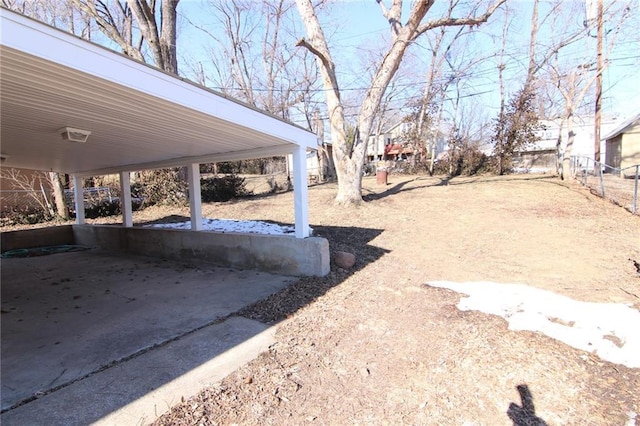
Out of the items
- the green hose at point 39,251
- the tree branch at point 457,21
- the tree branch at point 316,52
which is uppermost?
the tree branch at point 457,21

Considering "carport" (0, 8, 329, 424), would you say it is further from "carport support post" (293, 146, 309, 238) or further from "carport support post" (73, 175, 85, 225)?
"carport support post" (73, 175, 85, 225)

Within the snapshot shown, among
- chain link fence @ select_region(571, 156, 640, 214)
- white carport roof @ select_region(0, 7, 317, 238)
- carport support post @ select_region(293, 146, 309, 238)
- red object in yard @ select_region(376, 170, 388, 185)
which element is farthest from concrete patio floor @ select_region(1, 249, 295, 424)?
red object in yard @ select_region(376, 170, 388, 185)

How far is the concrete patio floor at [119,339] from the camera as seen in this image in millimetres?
2338

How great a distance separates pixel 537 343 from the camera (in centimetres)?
294

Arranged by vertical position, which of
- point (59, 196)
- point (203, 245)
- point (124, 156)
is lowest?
point (203, 245)

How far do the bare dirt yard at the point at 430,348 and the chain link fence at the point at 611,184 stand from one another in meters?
1.96

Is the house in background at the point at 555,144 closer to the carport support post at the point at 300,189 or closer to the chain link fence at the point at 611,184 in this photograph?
the chain link fence at the point at 611,184

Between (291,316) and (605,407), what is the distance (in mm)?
2621

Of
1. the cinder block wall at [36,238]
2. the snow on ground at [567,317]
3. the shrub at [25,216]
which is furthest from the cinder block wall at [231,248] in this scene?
the shrub at [25,216]

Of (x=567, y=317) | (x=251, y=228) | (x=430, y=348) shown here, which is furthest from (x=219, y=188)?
(x=567, y=317)

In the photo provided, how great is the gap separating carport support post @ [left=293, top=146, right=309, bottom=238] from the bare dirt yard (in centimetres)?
80

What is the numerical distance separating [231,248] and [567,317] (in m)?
4.73

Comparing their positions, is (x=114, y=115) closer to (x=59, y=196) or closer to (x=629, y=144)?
(x=59, y=196)

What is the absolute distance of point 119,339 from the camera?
10.8 feet
